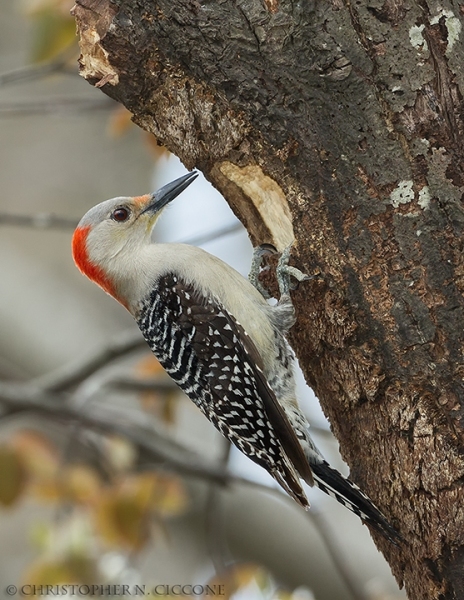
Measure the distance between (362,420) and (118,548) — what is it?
3308mm

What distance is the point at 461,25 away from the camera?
2.67 metres

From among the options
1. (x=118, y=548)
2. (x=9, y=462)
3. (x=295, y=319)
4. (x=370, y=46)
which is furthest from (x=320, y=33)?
(x=118, y=548)

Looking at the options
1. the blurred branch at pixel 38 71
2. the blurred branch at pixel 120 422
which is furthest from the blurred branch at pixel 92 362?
the blurred branch at pixel 38 71

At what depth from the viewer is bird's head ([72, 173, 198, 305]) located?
454 centimetres

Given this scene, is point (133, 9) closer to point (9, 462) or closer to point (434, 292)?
point (434, 292)

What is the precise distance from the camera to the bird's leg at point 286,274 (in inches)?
119

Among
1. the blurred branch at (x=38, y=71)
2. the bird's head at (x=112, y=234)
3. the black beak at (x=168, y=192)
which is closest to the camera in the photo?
the black beak at (x=168, y=192)

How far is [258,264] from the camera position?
13.2 feet

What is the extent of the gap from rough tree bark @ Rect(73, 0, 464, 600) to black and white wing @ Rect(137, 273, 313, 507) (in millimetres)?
766

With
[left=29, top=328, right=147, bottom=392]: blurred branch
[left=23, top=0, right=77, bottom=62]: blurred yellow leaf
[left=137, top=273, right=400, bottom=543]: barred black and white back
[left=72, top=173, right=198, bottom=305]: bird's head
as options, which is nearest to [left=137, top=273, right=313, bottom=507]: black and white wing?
[left=137, top=273, right=400, bottom=543]: barred black and white back

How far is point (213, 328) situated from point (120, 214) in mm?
1052

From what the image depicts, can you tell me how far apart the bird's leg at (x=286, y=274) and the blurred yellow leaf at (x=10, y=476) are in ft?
7.76

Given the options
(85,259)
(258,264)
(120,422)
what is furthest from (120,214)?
(120,422)

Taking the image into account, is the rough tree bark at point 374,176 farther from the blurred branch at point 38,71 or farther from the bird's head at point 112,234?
the blurred branch at point 38,71
